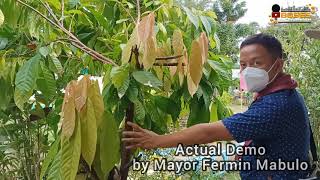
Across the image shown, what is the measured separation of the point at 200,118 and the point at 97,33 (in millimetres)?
358

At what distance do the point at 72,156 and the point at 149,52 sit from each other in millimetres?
244

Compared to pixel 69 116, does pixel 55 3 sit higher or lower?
higher

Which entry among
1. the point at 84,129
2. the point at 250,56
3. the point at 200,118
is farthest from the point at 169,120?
the point at 84,129

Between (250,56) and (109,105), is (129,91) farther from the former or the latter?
(250,56)

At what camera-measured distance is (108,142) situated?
89cm

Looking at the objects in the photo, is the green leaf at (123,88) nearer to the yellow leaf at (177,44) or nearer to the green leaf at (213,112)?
the yellow leaf at (177,44)

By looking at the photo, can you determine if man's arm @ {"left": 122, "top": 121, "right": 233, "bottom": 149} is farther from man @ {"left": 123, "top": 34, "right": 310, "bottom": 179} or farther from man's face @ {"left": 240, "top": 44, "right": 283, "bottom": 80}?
man's face @ {"left": 240, "top": 44, "right": 283, "bottom": 80}

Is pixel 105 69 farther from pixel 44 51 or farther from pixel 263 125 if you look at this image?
pixel 263 125

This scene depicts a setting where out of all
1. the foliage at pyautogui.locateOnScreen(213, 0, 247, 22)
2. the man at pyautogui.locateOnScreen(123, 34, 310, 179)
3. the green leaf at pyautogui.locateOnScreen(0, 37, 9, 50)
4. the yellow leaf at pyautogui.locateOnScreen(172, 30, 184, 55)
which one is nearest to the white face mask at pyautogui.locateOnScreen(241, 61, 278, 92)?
the man at pyautogui.locateOnScreen(123, 34, 310, 179)

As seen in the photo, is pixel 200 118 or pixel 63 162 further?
pixel 200 118

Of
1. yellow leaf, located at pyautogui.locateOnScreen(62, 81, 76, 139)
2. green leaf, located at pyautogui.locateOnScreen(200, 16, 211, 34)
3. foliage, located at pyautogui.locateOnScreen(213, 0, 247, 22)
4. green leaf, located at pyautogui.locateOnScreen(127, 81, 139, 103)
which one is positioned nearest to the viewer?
yellow leaf, located at pyautogui.locateOnScreen(62, 81, 76, 139)

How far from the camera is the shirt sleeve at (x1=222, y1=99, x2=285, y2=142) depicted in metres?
0.96

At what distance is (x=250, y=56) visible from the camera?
1.07 m

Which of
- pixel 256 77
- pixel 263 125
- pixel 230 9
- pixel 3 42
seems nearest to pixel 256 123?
pixel 263 125
